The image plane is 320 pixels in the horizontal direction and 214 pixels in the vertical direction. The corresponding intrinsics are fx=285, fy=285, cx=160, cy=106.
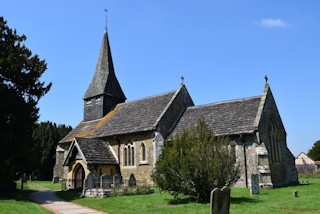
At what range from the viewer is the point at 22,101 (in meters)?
21.2

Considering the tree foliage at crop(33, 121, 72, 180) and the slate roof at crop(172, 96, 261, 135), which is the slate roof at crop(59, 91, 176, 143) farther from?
the tree foliage at crop(33, 121, 72, 180)

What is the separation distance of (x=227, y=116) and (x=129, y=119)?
33.9ft

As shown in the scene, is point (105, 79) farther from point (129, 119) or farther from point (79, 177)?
point (79, 177)

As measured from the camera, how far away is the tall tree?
1991cm

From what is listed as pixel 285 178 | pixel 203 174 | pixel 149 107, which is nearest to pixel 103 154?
pixel 149 107

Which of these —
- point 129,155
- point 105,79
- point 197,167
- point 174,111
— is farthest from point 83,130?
point 197,167

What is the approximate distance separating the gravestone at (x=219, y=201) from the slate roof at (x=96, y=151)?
16708 mm

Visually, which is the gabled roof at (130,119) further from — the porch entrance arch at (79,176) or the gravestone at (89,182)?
the gravestone at (89,182)

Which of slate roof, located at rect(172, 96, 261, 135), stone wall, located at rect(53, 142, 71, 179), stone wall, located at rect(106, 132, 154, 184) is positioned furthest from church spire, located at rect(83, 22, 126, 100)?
slate roof, located at rect(172, 96, 261, 135)

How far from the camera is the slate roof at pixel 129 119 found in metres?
27.8

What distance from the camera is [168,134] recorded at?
27.1 metres

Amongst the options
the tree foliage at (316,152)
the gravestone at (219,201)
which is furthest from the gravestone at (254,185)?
the tree foliage at (316,152)

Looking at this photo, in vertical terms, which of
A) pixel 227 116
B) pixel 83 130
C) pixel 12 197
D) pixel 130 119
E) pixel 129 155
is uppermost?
pixel 130 119

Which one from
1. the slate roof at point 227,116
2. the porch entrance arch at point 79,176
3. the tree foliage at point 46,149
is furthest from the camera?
the tree foliage at point 46,149
